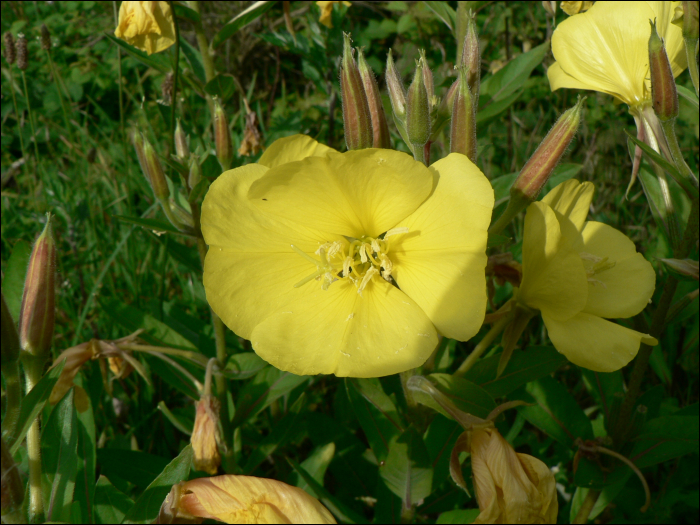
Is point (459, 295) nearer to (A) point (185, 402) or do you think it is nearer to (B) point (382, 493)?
(B) point (382, 493)

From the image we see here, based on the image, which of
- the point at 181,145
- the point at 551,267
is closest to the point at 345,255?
the point at 551,267

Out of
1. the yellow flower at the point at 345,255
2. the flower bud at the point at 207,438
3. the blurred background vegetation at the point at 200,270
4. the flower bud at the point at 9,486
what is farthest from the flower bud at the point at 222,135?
the flower bud at the point at 9,486

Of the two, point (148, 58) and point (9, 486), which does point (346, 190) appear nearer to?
point (9, 486)

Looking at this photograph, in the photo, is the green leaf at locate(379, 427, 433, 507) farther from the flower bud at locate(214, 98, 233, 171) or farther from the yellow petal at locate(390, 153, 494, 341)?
the flower bud at locate(214, 98, 233, 171)

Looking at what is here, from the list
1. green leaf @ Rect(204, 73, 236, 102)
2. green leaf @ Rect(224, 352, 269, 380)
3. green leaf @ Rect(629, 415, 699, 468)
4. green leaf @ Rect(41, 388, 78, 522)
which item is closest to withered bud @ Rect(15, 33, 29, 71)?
green leaf @ Rect(204, 73, 236, 102)

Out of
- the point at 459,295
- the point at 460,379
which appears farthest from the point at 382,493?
the point at 459,295

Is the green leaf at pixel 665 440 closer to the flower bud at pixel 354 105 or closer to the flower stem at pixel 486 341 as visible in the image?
the flower stem at pixel 486 341
